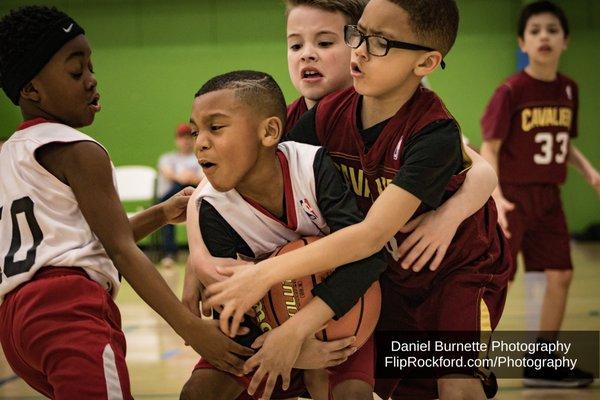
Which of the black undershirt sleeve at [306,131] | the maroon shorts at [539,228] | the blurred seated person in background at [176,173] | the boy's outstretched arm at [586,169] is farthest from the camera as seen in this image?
the blurred seated person in background at [176,173]

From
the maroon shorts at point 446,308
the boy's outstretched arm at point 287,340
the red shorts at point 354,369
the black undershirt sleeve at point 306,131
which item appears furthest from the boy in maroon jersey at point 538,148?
the boy's outstretched arm at point 287,340

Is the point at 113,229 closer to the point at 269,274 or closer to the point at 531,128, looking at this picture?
the point at 269,274

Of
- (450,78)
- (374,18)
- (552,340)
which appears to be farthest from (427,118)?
(450,78)

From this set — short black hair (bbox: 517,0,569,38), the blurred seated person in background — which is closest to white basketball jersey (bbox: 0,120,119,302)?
short black hair (bbox: 517,0,569,38)

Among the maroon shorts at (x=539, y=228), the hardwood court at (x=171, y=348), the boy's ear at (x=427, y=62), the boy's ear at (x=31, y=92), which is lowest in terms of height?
the hardwood court at (x=171, y=348)

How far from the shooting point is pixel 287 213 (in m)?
2.64

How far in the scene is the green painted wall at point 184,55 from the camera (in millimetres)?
13148

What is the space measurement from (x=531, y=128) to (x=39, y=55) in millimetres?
4009

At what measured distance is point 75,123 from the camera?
2693 millimetres

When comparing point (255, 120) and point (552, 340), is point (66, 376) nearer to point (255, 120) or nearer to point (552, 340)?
point (255, 120)

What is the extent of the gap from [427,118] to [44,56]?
122 cm

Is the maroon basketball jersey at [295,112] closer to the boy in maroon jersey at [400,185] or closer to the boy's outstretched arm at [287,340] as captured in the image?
the boy in maroon jersey at [400,185]

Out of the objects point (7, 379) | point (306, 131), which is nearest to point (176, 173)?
point (7, 379)

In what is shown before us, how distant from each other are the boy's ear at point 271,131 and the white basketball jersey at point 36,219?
21.5 inches
